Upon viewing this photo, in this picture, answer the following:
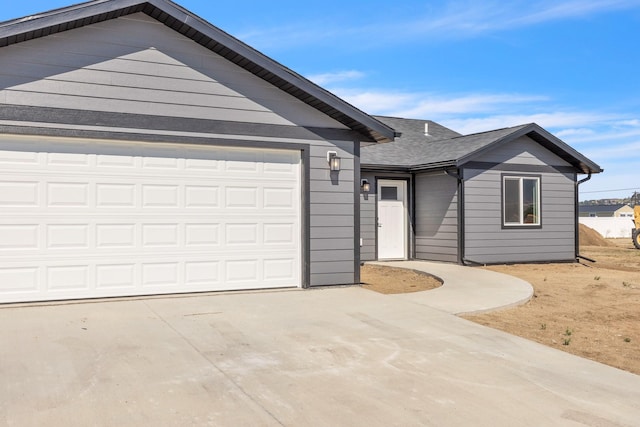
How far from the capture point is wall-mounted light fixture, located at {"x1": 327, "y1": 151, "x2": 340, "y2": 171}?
9023 millimetres

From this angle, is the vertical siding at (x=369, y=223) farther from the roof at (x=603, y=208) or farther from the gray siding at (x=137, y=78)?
the roof at (x=603, y=208)

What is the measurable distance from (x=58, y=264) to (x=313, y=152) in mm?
4187

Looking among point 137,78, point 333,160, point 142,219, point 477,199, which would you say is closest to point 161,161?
point 142,219

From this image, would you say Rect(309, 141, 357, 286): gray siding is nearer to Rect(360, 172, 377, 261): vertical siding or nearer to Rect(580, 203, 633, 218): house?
Rect(360, 172, 377, 261): vertical siding

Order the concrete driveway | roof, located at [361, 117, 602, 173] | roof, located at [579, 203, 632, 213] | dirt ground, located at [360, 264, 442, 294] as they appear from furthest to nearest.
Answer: roof, located at [579, 203, 632, 213] < roof, located at [361, 117, 602, 173] < dirt ground, located at [360, 264, 442, 294] < the concrete driveway

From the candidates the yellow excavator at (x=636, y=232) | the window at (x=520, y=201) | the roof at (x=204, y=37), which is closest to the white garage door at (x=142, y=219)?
the roof at (x=204, y=37)

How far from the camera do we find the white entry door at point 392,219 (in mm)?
14539

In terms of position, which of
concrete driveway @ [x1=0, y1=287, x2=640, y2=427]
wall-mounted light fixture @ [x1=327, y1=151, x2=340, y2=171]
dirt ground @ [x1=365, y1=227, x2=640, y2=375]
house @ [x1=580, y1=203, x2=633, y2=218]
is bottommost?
dirt ground @ [x1=365, y1=227, x2=640, y2=375]

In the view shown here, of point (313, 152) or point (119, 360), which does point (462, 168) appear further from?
point (119, 360)

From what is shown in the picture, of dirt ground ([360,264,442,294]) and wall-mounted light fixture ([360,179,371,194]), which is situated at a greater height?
wall-mounted light fixture ([360,179,371,194])

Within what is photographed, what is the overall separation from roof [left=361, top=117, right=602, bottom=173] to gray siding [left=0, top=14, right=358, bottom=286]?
4.85 meters

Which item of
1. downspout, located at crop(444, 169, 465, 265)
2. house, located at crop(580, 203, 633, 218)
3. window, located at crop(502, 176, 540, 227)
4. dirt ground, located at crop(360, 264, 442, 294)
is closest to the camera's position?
dirt ground, located at crop(360, 264, 442, 294)

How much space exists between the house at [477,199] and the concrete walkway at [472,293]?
2.36m

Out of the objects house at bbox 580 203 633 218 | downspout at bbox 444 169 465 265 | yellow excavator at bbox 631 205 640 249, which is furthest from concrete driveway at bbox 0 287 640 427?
house at bbox 580 203 633 218
